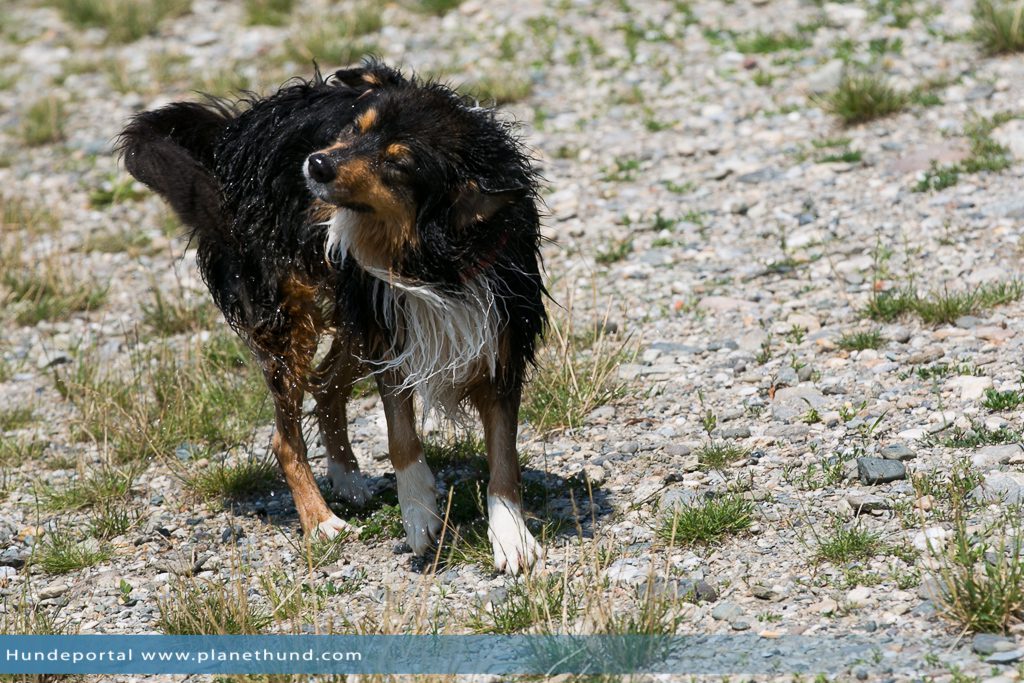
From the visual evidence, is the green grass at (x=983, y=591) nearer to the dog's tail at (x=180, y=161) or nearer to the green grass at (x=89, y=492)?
the dog's tail at (x=180, y=161)

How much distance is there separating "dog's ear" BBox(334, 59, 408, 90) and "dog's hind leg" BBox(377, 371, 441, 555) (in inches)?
47.3

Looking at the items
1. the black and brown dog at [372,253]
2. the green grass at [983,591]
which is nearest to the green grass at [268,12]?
the black and brown dog at [372,253]

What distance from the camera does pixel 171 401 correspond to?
627 centimetres

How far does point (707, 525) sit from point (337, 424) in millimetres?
1922

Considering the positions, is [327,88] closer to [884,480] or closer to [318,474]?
[318,474]

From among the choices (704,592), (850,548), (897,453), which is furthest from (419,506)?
(897,453)

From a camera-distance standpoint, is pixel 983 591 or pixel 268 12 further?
pixel 268 12

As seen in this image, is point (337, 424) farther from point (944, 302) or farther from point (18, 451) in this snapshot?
point (944, 302)

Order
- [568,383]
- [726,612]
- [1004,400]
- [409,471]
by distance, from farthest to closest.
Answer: [568,383]
[1004,400]
[409,471]
[726,612]

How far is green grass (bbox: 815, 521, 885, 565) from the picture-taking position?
423 centimetres

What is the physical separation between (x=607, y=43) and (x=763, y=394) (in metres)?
5.35

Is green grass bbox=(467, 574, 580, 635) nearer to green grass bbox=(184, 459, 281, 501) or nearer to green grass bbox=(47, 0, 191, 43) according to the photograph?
green grass bbox=(184, 459, 281, 501)

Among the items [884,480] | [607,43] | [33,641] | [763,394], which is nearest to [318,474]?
[33,641]

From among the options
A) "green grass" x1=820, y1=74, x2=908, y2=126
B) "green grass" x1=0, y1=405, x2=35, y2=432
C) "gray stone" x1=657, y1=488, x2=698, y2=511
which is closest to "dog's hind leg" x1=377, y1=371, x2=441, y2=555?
"gray stone" x1=657, y1=488, x2=698, y2=511
